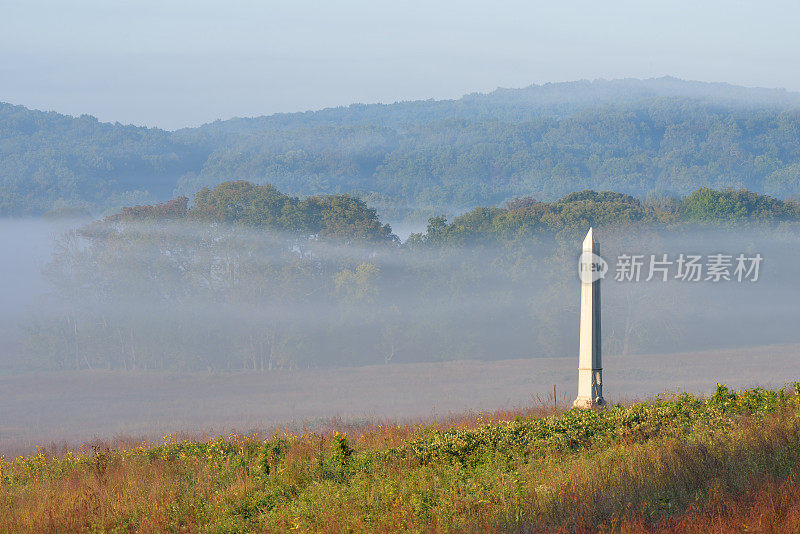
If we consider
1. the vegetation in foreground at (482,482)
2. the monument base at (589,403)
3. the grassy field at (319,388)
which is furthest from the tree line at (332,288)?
the vegetation in foreground at (482,482)

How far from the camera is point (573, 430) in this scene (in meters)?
13.1

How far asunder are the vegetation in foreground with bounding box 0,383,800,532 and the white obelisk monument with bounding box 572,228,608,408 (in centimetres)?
149

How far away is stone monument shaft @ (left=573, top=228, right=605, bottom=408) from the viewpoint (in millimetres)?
16391

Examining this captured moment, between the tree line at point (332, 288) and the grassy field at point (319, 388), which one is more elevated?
the tree line at point (332, 288)

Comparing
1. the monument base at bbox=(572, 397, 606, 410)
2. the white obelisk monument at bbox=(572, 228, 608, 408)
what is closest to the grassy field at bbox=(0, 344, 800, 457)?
the monument base at bbox=(572, 397, 606, 410)

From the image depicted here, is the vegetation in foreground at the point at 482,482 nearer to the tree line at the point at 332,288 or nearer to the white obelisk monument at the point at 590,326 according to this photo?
the white obelisk monument at the point at 590,326

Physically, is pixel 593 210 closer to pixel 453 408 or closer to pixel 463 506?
pixel 453 408

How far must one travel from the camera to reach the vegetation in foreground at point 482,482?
8367 millimetres

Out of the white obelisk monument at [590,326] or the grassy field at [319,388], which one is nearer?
the white obelisk monument at [590,326]

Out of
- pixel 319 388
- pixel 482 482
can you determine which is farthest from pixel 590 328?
pixel 319 388

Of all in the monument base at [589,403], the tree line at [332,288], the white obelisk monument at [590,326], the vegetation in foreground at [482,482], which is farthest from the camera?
the tree line at [332,288]

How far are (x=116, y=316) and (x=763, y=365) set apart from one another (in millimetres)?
48647

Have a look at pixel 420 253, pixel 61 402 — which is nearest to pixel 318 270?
pixel 420 253

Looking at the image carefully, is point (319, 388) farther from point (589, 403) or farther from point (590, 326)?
point (590, 326)
